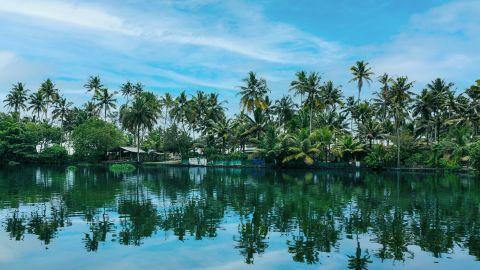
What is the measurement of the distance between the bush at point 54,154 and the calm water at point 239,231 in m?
54.7

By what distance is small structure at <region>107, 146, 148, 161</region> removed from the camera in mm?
84125

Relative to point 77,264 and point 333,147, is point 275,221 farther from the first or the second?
point 333,147

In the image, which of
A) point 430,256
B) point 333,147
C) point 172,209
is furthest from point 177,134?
point 430,256

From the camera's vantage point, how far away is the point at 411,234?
18047mm

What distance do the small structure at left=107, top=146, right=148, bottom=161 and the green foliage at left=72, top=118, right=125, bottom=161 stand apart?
151 centimetres

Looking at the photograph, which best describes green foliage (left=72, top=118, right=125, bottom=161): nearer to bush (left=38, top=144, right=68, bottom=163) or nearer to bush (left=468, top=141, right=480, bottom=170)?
bush (left=38, top=144, right=68, bottom=163)

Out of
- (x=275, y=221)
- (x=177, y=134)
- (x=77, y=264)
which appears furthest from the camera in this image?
(x=177, y=134)

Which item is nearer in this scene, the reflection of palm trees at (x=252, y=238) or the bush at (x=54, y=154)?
the reflection of palm trees at (x=252, y=238)

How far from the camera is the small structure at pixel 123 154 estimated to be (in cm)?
8412

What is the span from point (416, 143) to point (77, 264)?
6130 centimetres

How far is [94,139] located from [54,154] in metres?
9.42

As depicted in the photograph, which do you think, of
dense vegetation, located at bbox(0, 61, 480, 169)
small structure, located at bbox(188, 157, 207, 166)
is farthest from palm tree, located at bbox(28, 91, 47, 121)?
small structure, located at bbox(188, 157, 207, 166)

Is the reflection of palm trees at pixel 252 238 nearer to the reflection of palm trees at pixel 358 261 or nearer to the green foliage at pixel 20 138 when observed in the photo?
the reflection of palm trees at pixel 358 261

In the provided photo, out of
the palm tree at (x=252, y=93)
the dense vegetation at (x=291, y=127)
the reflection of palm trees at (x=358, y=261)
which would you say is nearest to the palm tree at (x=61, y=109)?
the dense vegetation at (x=291, y=127)
